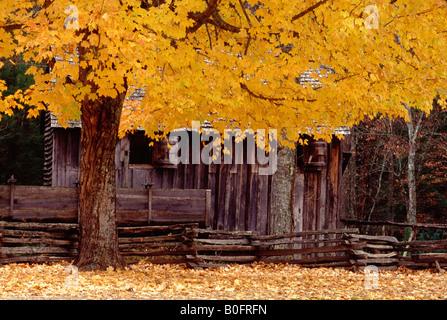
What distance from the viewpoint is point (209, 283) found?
11.1 metres

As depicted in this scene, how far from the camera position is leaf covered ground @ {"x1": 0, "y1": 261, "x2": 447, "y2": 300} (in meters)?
9.50

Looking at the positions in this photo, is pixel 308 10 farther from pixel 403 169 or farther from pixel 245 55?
pixel 403 169

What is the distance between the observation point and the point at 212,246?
14453 mm

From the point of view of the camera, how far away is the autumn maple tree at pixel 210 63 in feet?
29.8

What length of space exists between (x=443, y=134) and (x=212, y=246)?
1338cm

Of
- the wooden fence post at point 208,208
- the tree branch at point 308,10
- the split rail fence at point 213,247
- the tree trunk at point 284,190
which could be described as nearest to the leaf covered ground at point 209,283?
the split rail fence at point 213,247

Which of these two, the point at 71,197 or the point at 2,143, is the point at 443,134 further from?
the point at 2,143

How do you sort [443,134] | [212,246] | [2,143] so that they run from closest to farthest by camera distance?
1. [212,246]
2. [443,134]
3. [2,143]

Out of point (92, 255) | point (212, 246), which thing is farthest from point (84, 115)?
point (212, 246)

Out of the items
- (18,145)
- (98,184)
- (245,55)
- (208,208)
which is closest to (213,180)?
(208,208)

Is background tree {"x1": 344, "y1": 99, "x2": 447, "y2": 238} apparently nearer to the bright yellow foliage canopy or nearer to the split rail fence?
the split rail fence

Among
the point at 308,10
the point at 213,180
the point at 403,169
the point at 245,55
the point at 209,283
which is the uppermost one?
the point at 308,10

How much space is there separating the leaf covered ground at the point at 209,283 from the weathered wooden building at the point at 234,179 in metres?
3.69

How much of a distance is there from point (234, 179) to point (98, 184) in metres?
7.07
